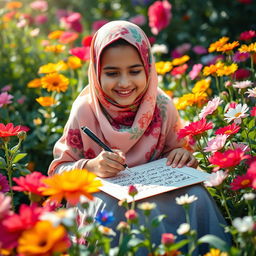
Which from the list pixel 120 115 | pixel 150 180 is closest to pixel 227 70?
pixel 120 115

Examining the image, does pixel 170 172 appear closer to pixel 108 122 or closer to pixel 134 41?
pixel 108 122

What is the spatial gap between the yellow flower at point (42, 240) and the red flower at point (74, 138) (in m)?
0.93

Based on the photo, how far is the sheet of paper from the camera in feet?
5.24

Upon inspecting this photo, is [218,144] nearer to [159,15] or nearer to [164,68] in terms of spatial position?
[164,68]

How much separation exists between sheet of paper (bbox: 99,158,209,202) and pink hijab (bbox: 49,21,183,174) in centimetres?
15

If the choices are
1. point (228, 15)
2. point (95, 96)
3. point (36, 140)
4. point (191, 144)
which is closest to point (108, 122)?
point (95, 96)

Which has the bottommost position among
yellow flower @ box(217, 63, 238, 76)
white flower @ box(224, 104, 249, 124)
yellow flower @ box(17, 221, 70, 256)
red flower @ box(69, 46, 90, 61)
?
yellow flower @ box(17, 221, 70, 256)

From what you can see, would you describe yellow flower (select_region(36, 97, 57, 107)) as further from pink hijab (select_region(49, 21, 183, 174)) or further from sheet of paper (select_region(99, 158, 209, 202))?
sheet of paper (select_region(99, 158, 209, 202))

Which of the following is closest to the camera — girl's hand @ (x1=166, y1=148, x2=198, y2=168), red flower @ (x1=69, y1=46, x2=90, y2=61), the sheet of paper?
the sheet of paper

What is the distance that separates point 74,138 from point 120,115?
0.21m

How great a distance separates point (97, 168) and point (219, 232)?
0.48 meters

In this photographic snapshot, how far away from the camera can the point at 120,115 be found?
6.56 ft

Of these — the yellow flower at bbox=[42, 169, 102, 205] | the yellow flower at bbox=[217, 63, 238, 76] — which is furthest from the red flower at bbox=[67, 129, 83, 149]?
the yellow flower at bbox=[42, 169, 102, 205]

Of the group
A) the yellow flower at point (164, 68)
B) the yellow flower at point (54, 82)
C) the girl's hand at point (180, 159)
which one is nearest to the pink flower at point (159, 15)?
the yellow flower at point (164, 68)
